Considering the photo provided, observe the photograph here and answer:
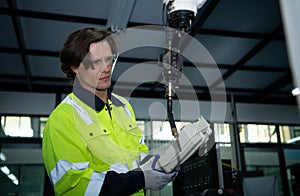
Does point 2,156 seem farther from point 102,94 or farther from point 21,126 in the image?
point 102,94

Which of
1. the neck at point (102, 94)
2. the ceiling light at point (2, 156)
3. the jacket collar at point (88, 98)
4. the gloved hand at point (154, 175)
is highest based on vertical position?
the ceiling light at point (2, 156)

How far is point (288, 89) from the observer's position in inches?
201

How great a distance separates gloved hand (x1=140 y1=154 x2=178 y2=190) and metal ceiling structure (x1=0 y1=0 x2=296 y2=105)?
2142mm

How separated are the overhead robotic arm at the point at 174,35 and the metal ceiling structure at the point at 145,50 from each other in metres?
1.95

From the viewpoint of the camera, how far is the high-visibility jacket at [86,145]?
0.86 metres

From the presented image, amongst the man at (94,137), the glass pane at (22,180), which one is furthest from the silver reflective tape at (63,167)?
the glass pane at (22,180)

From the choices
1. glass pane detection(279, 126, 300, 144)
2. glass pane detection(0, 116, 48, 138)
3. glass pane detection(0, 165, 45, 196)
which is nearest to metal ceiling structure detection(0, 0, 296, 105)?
glass pane detection(0, 116, 48, 138)

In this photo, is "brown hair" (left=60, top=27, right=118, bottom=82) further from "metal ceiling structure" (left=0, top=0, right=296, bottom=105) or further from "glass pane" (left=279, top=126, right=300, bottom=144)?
"glass pane" (left=279, top=126, right=300, bottom=144)

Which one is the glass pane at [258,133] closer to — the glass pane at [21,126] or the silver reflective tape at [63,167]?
the glass pane at [21,126]

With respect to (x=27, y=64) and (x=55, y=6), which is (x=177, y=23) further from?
(x=27, y=64)

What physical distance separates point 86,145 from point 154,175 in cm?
21

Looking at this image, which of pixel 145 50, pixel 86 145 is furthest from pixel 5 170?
pixel 86 145

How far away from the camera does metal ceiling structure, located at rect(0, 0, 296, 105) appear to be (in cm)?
299

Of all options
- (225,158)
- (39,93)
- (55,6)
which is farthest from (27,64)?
(225,158)
